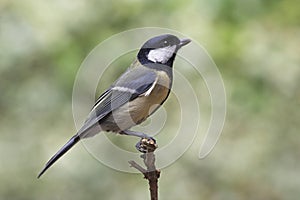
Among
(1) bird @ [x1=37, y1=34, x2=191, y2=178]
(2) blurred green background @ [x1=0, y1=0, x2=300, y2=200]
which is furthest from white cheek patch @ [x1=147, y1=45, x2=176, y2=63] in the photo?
(2) blurred green background @ [x1=0, y1=0, x2=300, y2=200]

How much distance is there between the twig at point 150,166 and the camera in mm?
1384

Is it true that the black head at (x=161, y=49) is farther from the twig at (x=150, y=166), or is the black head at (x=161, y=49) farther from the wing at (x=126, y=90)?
the twig at (x=150, y=166)

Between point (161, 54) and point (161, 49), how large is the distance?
0.14 feet

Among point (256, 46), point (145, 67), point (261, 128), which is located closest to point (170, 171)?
point (261, 128)

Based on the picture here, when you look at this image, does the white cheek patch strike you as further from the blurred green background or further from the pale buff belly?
the blurred green background

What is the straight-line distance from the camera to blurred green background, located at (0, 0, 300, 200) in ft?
13.7

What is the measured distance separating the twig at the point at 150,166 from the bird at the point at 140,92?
350 mm

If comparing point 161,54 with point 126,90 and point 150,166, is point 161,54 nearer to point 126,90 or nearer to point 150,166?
point 126,90

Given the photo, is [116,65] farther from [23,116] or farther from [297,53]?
[297,53]

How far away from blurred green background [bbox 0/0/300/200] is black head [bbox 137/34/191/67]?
7.03 ft

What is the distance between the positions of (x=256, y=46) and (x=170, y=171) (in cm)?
90

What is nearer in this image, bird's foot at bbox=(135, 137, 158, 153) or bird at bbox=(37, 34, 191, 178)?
bird's foot at bbox=(135, 137, 158, 153)

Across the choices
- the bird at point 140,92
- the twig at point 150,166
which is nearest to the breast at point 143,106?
the bird at point 140,92

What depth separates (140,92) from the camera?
6.68 feet
